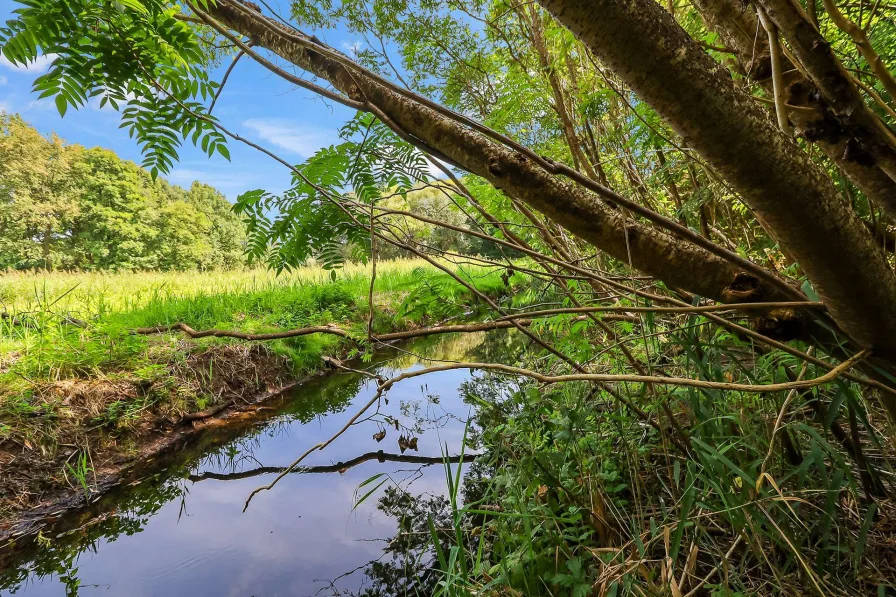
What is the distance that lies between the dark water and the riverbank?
1.40ft

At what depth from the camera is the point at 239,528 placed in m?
2.03

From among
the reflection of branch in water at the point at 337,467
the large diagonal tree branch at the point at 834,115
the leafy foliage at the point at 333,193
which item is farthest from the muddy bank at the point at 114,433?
the large diagonal tree branch at the point at 834,115

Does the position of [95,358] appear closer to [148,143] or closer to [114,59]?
[148,143]

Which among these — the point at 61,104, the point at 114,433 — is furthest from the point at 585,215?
the point at 114,433

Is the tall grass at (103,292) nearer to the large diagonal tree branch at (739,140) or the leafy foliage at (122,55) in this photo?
the leafy foliage at (122,55)

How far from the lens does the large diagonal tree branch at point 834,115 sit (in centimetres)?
62

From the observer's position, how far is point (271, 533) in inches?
78.8

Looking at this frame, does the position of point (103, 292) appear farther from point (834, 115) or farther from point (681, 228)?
point (834, 115)

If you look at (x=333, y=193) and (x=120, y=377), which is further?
(x=120, y=377)

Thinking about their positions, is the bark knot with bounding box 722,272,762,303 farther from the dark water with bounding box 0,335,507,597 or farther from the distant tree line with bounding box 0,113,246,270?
the distant tree line with bounding box 0,113,246,270

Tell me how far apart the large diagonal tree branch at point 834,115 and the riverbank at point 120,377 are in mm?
905

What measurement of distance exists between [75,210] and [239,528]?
96.3ft

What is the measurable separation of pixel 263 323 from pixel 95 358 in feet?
5.60

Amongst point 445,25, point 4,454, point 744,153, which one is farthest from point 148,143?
point 445,25
